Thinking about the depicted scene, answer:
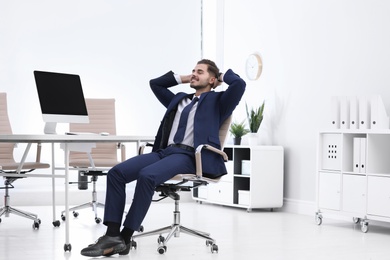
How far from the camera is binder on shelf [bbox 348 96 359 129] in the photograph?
5852 millimetres

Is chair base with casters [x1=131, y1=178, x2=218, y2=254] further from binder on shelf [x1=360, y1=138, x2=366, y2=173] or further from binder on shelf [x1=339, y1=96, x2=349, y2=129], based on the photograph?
binder on shelf [x1=339, y1=96, x2=349, y2=129]

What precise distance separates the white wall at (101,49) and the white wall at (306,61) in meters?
0.94

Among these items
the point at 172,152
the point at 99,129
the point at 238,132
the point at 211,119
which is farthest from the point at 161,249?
the point at 238,132

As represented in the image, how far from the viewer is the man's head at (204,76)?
4648 millimetres

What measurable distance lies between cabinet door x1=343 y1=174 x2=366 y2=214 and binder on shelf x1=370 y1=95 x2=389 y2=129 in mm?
450

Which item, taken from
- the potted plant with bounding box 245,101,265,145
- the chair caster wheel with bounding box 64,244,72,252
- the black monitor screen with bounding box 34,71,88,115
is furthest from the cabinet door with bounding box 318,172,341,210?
the chair caster wheel with bounding box 64,244,72,252

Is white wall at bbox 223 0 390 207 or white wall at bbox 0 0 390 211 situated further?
white wall at bbox 0 0 390 211

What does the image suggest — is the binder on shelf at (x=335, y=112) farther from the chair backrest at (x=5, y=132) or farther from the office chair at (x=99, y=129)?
the chair backrest at (x=5, y=132)

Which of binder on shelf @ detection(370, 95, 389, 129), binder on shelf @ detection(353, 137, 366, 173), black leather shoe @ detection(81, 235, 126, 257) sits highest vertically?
binder on shelf @ detection(370, 95, 389, 129)

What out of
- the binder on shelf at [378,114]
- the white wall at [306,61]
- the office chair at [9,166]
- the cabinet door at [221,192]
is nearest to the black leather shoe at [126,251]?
the office chair at [9,166]

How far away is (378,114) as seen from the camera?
18.5 feet

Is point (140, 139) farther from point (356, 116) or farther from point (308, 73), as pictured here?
point (308, 73)

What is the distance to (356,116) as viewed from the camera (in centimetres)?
587

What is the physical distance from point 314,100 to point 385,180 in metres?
1.55
